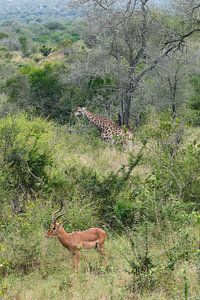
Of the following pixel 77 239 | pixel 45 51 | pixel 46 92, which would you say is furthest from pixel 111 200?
pixel 45 51

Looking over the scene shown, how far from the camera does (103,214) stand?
899 centimetres

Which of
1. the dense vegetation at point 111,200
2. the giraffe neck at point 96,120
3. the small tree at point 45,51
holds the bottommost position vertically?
the small tree at point 45,51

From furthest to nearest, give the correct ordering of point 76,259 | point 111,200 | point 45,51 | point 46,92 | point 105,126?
point 45,51 → point 46,92 → point 105,126 → point 111,200 → point 76,259

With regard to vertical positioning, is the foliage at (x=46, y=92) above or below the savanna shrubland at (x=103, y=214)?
below

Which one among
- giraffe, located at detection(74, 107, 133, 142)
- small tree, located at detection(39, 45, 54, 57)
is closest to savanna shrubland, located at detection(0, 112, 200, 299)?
giraffe, located at detection(74, 107, 133, 142)

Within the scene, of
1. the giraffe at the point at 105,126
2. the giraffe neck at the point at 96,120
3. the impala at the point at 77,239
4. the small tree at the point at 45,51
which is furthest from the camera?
the small tree at the point at 45,51

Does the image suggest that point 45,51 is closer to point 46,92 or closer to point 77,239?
point 46,92

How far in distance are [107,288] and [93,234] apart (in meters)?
1.13

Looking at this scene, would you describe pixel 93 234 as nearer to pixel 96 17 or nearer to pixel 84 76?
pixel 96 17

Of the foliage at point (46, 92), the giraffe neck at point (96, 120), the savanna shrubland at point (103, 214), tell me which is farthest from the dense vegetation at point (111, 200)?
the foliage at point (46, 92)

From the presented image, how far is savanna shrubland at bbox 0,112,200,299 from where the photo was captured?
6238 mm

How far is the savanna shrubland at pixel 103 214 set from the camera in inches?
246

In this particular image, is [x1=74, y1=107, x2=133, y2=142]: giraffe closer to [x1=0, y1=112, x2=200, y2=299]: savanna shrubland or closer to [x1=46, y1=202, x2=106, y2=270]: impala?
[x1=0, y1=112, x2=200, y2=299]: savanna shrubland

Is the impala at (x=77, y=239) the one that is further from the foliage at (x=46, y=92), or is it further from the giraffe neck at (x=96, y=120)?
the foliage at (x=46, y=92)
